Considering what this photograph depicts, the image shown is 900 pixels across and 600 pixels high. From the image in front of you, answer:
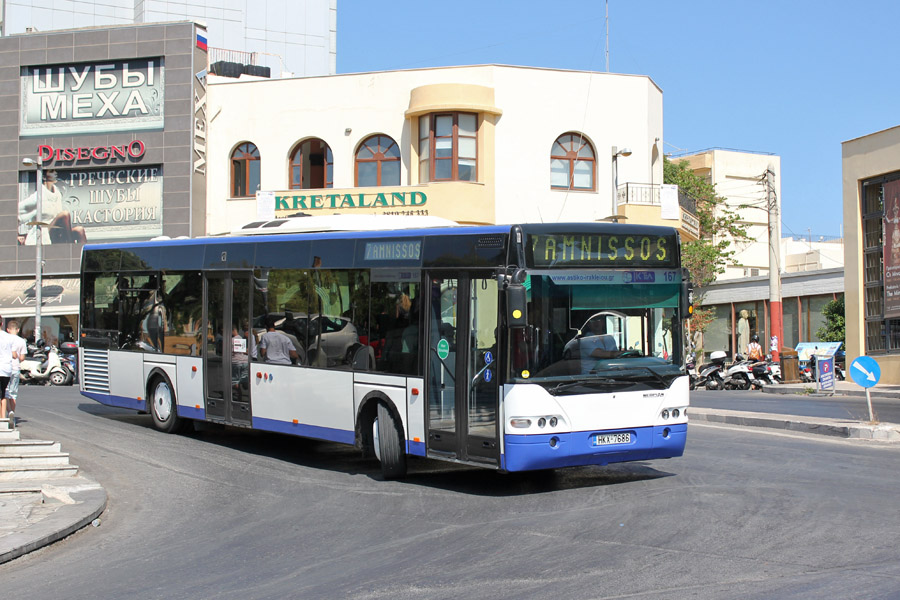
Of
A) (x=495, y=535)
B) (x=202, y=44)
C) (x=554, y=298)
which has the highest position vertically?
(x=202, y=44)

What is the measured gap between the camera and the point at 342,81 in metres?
35.0

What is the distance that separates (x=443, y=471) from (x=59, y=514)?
15.1 feet

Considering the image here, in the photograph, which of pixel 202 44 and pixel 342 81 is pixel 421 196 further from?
pixel 202 44

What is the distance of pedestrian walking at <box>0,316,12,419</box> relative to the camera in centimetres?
1455

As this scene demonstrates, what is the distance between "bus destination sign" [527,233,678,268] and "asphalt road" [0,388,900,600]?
2.36m

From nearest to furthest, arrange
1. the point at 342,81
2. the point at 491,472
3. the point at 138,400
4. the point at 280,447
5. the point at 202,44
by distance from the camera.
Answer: the point at 491,472 → the point at 280,447 → the point at 138,400 → the point at 342,81 → the point at 202,44

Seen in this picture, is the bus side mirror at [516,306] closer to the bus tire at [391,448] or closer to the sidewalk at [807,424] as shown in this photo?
the bus tire at [391,448]

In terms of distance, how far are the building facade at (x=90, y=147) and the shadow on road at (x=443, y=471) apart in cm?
2237

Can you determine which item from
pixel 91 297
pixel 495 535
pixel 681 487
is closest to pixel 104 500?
pixel 495 535

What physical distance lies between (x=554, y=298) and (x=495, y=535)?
8.99 feet

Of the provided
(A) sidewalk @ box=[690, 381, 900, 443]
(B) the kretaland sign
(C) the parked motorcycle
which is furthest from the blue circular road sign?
(B) the kretaland sign

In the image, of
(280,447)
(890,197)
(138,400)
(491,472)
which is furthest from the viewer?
(890,197)

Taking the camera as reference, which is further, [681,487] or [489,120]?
[489,120]

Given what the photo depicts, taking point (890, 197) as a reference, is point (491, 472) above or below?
below
